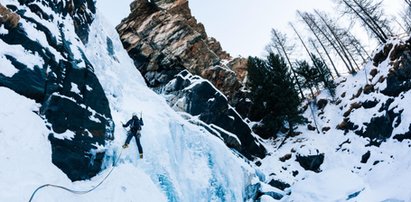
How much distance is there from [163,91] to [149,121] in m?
12.0

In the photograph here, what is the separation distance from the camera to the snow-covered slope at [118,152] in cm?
727

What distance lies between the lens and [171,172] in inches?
471

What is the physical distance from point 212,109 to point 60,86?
45.8 feet

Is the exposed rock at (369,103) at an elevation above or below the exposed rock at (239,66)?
below

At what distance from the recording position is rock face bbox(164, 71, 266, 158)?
2206 centimetres

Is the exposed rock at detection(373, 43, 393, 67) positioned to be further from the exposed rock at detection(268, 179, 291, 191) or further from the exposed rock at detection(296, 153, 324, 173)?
the exposed rock at detection(268, 179, 291, 191)

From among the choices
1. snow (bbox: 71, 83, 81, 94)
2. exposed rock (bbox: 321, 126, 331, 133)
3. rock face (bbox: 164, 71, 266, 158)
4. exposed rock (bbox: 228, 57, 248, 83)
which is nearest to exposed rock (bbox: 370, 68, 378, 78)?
exposed rock (bbox: 321, 126, 331, 133)

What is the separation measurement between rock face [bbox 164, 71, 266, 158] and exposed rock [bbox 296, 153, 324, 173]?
3459 millimetres

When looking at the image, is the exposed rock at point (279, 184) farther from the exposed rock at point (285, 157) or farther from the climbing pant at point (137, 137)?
the climbing pant at point (137, 137)

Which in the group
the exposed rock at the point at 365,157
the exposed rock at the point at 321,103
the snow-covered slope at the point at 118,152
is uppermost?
the exposed rock at the point at 321,103

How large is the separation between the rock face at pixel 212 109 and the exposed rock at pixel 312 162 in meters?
3.46

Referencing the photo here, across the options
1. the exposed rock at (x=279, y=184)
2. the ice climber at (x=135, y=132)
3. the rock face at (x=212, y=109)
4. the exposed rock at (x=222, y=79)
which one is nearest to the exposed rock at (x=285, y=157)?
the rock face at (x=212, y=109)

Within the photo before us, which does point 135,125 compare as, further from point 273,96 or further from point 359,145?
point 273,96

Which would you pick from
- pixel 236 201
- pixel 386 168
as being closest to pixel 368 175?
pixel 386 168
